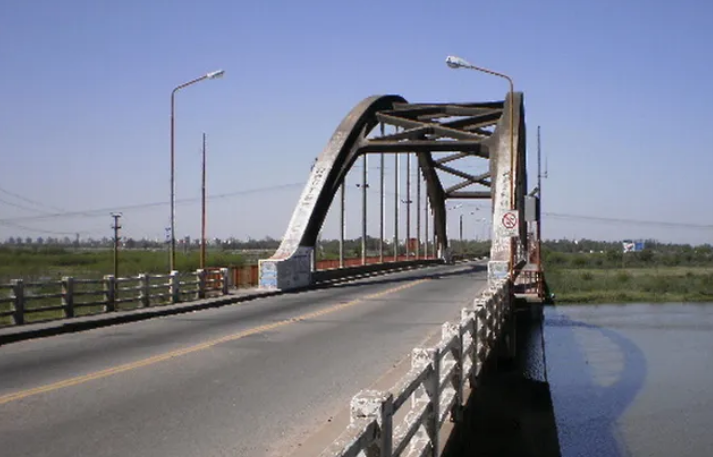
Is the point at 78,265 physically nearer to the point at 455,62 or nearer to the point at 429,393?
the point at 455,62

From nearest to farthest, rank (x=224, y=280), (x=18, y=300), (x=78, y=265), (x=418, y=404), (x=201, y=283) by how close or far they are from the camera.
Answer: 1. (x=418, y=404)
2. (x=18, y=300)
3. (x=201, y=283)
4. (x=224, y=280)
5. (x=78, y=265)

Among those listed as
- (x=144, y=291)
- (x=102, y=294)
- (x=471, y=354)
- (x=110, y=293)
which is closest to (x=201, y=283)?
(x=102, y=294)

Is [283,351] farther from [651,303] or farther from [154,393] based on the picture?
[651,303]

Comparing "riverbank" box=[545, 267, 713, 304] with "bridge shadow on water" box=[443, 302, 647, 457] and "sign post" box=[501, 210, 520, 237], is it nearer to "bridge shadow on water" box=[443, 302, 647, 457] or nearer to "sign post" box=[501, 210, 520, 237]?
"bridge shadow on water" box=[443, 302, 647, 457]

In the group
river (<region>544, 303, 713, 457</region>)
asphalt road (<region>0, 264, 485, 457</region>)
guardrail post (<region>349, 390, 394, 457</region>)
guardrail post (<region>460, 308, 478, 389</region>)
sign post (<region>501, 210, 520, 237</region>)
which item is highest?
sign post (<region>501, 210, 520, 237</region>)

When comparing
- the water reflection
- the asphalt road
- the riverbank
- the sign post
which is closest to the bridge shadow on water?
the water reflection

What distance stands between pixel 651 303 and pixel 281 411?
58825 mm

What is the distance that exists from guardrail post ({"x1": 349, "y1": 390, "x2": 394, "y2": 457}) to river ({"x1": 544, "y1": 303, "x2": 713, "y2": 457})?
14543mm

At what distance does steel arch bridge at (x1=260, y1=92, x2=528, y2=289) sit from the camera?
33.1 metres

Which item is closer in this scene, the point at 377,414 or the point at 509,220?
the point at 377,414

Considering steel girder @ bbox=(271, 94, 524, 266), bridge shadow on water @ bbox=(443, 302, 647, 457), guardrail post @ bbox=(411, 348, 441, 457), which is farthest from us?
steel girder @ bbox=(271, 94, 524, 266)

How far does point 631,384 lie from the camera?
90.1 feet

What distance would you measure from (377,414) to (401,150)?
39.4 meters

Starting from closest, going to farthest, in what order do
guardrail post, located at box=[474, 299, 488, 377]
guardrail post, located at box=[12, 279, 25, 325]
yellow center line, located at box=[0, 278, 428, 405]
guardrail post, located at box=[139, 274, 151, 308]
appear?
yellow center line, located at box=[0, 278, 428, 405]
guardrail post, located at box=[474, 299, 488, 377]
guardrail post, located at box=[12, 279, 25, 325]
guardrail post, located at box=[139, 274, 151, 308]
